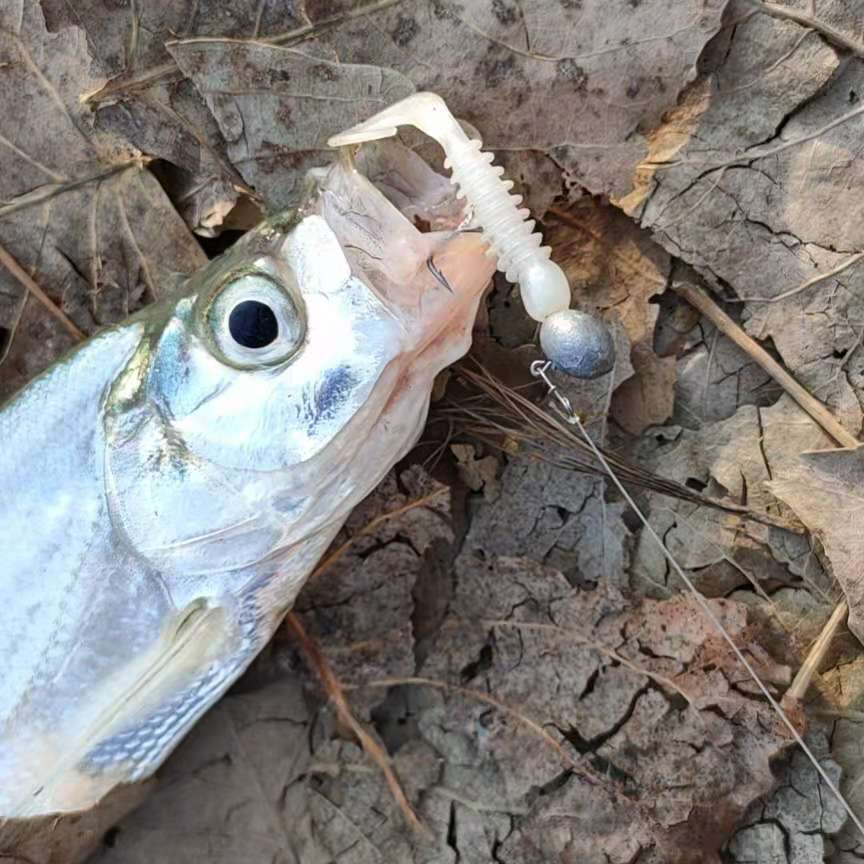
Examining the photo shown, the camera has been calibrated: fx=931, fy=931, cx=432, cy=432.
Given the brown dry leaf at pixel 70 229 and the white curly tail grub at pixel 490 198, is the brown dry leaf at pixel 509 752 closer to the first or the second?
the white curly tail grub at pixel 490 198

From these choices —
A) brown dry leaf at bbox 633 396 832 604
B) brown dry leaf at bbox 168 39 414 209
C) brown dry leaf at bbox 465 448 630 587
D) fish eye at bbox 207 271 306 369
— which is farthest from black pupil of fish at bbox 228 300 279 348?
brown dry leaf at bbox 633 396 832 604

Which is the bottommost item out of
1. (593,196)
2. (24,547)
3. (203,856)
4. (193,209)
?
(203,856)

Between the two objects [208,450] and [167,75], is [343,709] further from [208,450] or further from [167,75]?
[167,75]

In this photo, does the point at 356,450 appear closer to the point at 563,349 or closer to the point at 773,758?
the point at 563,349

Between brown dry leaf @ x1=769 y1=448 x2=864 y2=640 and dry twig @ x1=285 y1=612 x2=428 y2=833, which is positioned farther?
dry twig @ x1=285 y1=612 x2=428 y2=833

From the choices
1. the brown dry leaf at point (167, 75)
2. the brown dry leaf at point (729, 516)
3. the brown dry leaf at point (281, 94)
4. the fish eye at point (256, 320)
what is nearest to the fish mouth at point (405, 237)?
the fish eye at point (256, 320)

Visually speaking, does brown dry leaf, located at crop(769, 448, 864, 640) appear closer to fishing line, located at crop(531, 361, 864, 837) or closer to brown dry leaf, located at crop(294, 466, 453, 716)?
fishing line, located at crop(531, 361, 864, 837)

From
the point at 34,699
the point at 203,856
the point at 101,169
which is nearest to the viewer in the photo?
the point at 34,699

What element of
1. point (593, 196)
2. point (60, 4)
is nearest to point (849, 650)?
point (593, 196)
